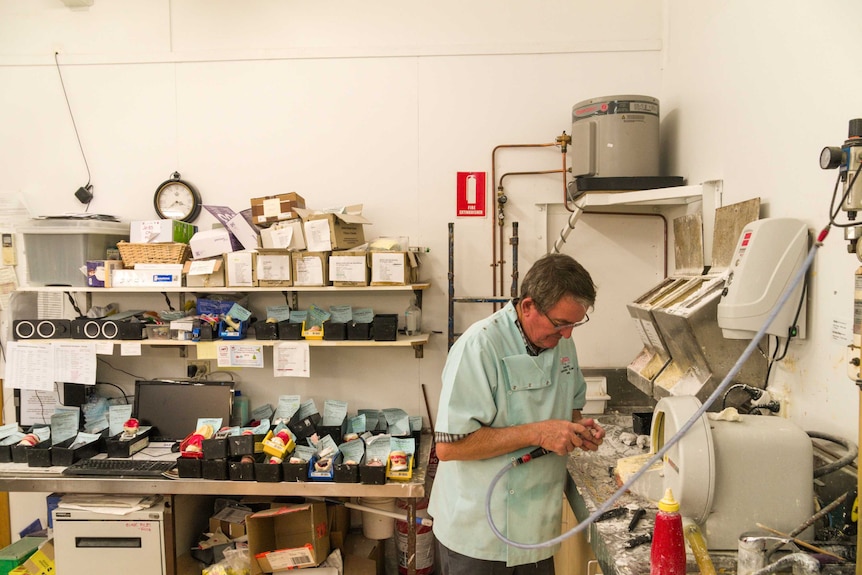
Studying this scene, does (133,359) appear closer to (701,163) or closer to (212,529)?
(212,529)

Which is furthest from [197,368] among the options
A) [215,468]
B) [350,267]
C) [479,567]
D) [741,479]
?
[741,479]

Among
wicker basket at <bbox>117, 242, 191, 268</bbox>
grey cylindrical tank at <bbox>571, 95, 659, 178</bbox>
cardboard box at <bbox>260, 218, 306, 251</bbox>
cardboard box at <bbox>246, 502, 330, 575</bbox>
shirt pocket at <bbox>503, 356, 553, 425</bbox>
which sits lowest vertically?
cardboard box at <bbox>246, 502, 330, 575</bbox>

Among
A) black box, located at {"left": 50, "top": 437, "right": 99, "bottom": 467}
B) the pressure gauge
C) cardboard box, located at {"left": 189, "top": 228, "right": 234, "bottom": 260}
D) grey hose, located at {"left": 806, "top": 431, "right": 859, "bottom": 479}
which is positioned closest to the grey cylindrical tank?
the pressure gauge

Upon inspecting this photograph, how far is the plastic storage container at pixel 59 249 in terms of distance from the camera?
2705 mm

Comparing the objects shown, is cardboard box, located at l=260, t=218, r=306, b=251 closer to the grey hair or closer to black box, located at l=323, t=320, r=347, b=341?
black box, located at l=323, t=320, r=347, b=341

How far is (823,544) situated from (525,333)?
88 cm

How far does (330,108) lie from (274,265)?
973mm

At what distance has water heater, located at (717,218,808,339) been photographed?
4.96 ft

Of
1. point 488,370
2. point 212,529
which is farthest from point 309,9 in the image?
point 212,529

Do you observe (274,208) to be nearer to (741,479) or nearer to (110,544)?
(110,544)

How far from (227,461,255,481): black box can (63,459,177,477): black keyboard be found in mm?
303

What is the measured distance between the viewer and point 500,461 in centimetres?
151

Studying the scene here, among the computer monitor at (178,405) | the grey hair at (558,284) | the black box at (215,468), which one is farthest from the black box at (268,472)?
the grey hair at (558,284)

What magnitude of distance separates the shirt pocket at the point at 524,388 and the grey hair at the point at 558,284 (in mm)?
181
